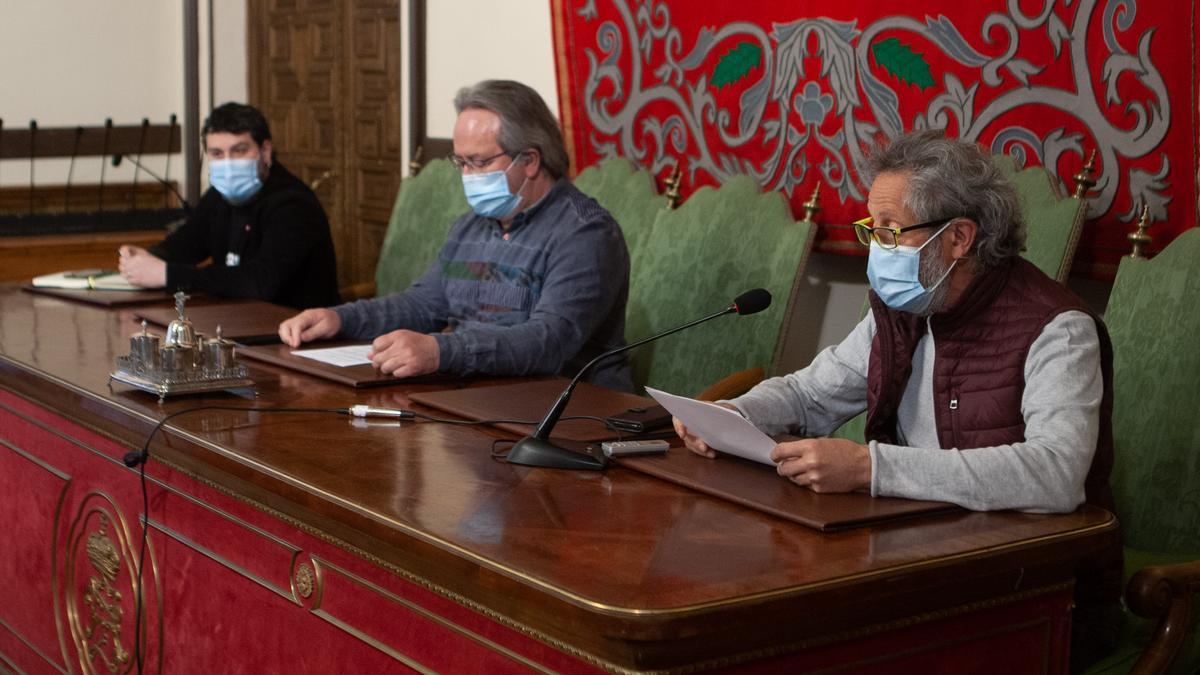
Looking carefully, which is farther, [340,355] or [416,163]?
[416,163]

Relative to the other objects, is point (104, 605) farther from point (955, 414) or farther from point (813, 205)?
point (813, 205)

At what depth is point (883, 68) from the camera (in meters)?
3.29

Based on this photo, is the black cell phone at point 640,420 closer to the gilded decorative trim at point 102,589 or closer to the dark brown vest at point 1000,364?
the dark brown vest at point 1000,364

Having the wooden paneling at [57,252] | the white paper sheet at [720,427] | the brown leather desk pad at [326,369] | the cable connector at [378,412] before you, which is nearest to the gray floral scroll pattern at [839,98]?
the white paper sheet at [720,427]

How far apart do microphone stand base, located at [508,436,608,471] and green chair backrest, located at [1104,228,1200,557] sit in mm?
1054

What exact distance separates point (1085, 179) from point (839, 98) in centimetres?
76

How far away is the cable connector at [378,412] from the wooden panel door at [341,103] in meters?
3.08

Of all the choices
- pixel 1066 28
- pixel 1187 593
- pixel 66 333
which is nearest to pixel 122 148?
pixel 66 333

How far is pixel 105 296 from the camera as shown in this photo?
3.62 m

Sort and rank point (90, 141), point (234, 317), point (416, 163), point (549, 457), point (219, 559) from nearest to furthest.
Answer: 1. point (549, 457)
2. point (219, 559)
3. point (234, 317)
4. point (416, 163)
5. point (90, 141)

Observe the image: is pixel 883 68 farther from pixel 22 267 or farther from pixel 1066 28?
pixel 22 267

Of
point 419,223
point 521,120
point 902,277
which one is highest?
point 521,120

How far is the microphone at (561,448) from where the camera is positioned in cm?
199

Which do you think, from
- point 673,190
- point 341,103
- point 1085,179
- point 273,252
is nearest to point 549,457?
point 1085,179
